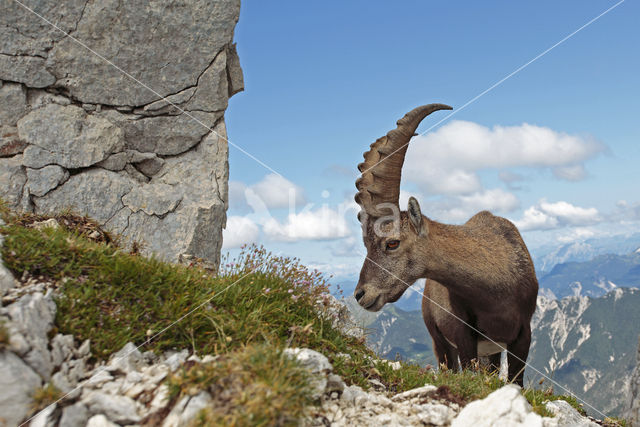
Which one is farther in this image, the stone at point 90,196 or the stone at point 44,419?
the stone at point 90,196

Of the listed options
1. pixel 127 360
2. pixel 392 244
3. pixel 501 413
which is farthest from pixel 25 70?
pixel 501 413

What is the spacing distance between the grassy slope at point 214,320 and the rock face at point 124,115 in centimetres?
681

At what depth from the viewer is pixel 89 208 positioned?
13.3 meters

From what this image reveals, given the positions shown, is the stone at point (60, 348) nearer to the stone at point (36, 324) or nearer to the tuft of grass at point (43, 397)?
the stone at point (36, 324)

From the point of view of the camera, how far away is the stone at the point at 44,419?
4.36 metres

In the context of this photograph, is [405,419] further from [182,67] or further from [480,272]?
[182,67]

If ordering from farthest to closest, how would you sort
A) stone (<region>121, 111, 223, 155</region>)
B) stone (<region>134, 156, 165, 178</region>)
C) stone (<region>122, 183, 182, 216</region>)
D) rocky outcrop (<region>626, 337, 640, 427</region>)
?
1. stone (<region>134, 156, 165, 178</region>)
2. stone (<region>121, 111, 223, 155</region>)
3. stone (<region>122, 183, 182, 216</region>)
4. rocky outcrop (<region>626, 337, 640, 427</region>)

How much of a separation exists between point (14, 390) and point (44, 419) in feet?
1.32

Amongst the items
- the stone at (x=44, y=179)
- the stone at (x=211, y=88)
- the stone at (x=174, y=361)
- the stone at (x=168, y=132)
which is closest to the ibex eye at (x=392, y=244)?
the stone at (x=174, y=361)

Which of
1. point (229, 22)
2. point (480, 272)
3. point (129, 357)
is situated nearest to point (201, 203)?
point (229, 22)

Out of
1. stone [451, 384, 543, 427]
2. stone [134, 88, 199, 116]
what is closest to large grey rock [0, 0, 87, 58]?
stone [134, 88, 199, 116]

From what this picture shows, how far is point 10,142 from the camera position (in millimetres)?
13156

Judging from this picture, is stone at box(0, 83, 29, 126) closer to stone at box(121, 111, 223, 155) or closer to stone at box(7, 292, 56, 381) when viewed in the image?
stone at box(121, 111, 223, 155)

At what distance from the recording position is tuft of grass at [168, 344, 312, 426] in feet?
13.6
